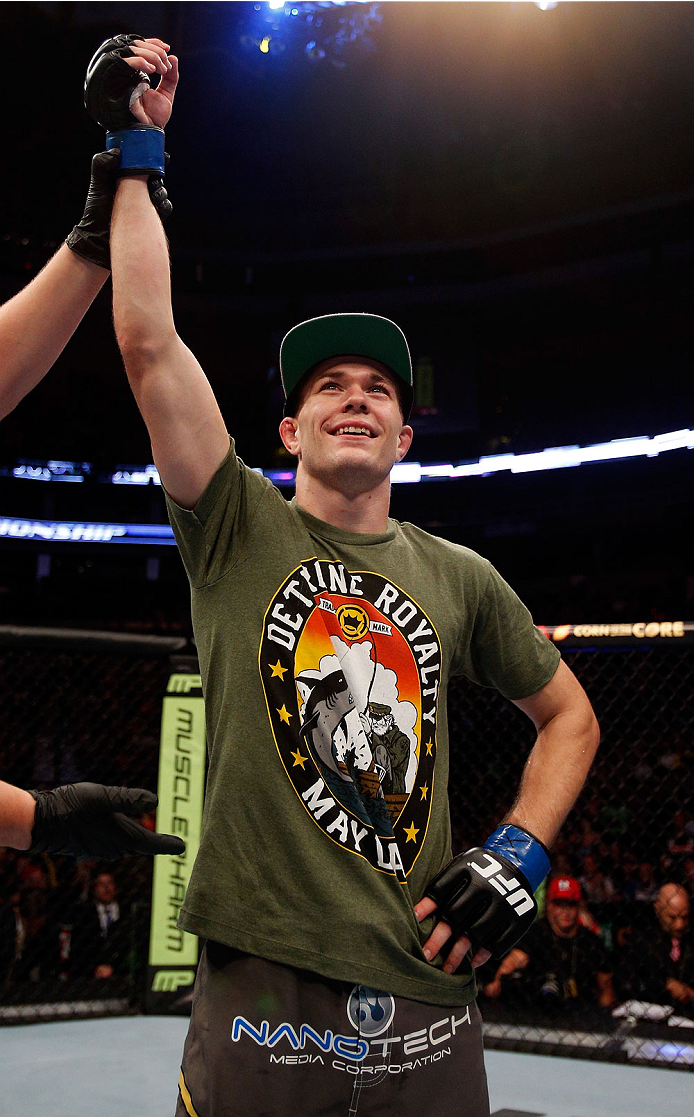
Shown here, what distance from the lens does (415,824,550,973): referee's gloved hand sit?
1290mm

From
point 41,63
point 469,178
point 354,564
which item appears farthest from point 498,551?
point 354,564

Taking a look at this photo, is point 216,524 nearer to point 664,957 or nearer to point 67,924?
point 664,957

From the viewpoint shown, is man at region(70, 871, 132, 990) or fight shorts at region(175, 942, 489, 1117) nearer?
fight shorts at region(175, 942, 489, 1117)

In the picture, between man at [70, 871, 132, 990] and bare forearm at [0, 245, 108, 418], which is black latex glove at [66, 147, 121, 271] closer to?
bare forearm at [0, 245, 108, 418]

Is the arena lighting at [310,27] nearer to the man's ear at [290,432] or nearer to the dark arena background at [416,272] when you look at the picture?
the dark arena background at [416,272]


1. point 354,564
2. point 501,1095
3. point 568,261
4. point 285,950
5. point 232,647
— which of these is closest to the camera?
point 285,950

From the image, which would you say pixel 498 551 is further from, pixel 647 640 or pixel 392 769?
pixel 392 769

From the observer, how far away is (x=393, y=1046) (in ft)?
4.00

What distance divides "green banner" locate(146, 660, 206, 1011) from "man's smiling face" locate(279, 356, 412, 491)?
2336 mm

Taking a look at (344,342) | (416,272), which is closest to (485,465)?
(416,272)

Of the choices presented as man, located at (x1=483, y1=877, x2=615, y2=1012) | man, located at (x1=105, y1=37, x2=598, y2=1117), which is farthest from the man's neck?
man, located at (x1=483, y1=877, x2=615, y2=1012)

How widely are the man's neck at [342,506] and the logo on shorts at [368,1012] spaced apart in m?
0.65

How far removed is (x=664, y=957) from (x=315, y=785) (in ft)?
10.9

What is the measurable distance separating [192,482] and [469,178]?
45.0 feet
